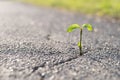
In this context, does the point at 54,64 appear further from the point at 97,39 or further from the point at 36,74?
the point at 97,39

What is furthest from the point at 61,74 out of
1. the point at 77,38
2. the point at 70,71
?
the point at 77,38

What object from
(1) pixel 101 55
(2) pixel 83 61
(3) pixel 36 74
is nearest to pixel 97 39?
(1) pixel 101 55

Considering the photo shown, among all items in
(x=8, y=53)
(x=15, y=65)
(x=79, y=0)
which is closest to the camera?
(x=15, y=65)

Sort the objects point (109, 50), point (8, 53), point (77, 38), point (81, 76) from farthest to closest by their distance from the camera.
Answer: point (77, 38), point (109, 50), point (8, 53), point (81, 76)

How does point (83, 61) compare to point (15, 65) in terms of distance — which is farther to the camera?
point (83, 61)

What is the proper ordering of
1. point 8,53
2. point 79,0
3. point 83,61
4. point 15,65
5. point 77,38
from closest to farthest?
point 15,65, point 83,61, point 8,53, point 77,38, point 79,0

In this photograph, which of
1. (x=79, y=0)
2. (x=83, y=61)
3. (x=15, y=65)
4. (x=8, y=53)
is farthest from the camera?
(x=79, y=0)

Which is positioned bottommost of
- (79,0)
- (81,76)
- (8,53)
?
(81,76)

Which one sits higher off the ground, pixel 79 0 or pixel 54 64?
pixel 79 0

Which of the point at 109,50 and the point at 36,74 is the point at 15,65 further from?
the point at 109,50
